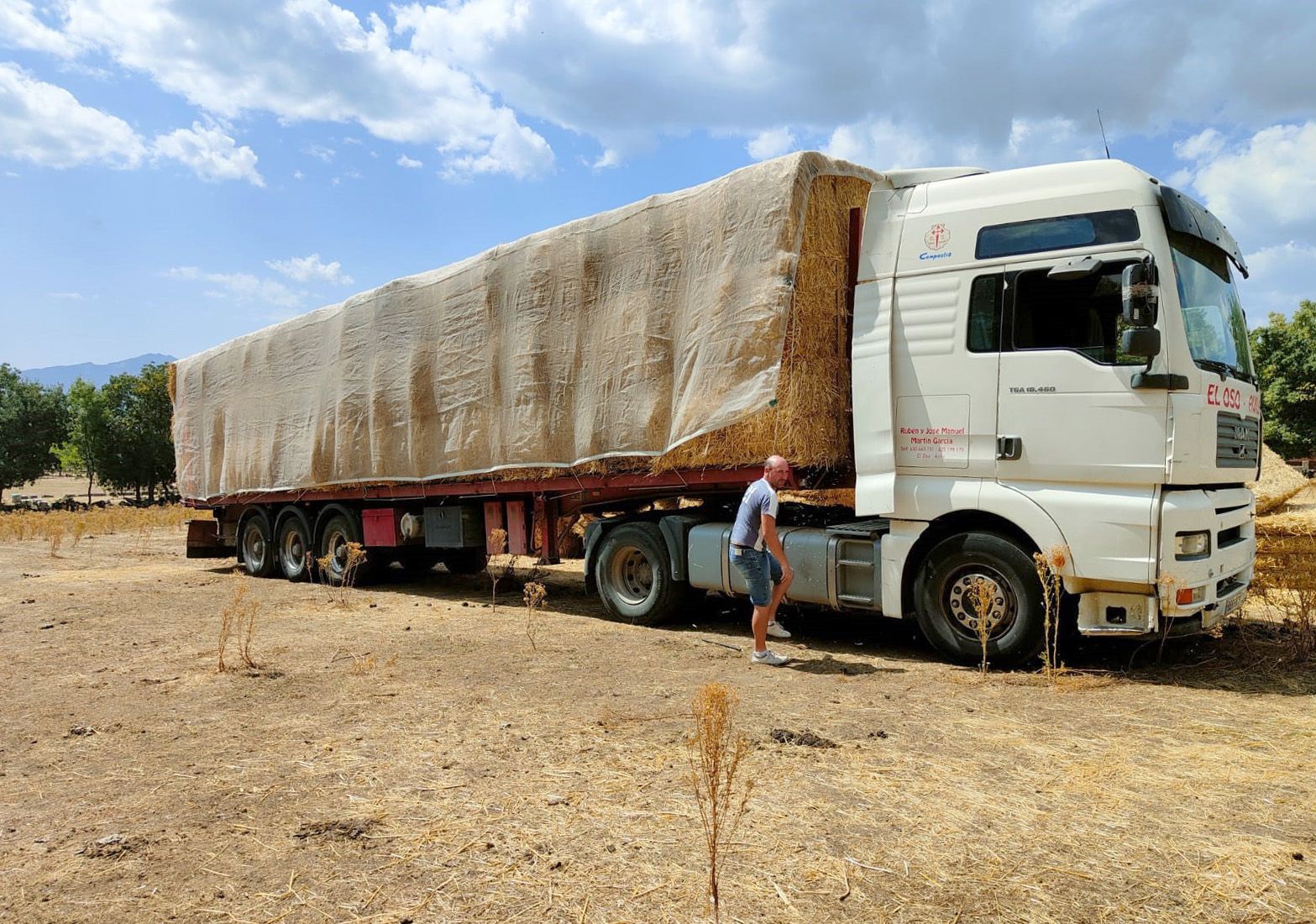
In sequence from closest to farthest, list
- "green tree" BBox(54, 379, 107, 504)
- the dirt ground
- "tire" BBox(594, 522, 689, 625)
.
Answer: the dirt ground < "tire" BBox(594, 522, 689, 625) < "green tree" BBox(54, 379, 107, 504)

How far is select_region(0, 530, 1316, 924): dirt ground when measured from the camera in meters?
3.11

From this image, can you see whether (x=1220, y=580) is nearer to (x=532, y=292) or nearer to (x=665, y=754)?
(x=665, y=754)

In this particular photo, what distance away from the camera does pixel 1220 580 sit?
637cm

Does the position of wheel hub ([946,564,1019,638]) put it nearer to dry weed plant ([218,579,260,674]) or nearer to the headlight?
the headlight

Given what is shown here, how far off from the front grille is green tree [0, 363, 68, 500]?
62023mm

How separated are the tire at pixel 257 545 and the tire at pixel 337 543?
5.12 feet

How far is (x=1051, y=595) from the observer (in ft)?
20.4

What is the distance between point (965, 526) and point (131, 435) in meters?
51.7

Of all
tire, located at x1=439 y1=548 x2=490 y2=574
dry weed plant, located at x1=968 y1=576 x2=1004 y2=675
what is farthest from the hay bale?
tire, located at x1=439 y1=548 x2=490 y2=574

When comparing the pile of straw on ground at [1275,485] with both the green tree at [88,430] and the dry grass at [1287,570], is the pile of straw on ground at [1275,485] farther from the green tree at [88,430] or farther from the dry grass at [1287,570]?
the green tree at [88,430]

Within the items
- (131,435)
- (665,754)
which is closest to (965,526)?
(665,754)

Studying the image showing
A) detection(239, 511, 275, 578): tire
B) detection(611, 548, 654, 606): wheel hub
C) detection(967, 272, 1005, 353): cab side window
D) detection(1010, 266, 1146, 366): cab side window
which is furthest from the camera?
detection(239, 511, 275, 578): tire

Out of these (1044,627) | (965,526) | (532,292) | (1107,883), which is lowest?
(1107,883)

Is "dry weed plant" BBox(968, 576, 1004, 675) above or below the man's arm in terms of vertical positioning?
below
